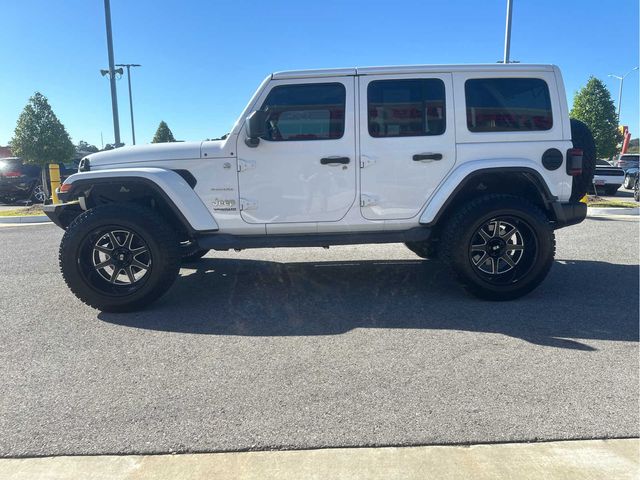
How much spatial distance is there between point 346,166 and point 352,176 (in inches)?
4.3

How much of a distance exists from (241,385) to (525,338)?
2.17 meters

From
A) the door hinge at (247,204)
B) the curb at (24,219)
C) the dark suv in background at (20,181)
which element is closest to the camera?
the door hinge at (247,204)

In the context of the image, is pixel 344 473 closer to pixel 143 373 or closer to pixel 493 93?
pixel 143 373

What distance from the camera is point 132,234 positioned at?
4.12 metres

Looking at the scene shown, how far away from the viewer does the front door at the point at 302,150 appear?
415 cm

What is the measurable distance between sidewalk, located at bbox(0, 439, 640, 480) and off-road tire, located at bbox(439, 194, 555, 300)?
2.03 m

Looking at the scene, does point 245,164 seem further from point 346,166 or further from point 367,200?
point 367,200

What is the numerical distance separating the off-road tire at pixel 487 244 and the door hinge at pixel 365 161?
0.94m

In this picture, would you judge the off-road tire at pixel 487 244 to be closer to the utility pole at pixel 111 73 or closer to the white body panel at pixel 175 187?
the white body panel at pixel 175 187

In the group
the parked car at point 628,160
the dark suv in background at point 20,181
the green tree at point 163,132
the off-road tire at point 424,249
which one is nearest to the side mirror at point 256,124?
the off-road tire at point 424,249

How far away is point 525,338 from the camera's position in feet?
11.2

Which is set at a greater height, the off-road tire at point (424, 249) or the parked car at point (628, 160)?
the parked car at point (628, 160)

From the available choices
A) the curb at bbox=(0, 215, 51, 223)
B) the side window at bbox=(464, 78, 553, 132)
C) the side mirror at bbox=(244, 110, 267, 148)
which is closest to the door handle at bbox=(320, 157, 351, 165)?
the side mirror at bbox=(244, 110, 267, 148)

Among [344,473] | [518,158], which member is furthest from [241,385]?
[518,158]
